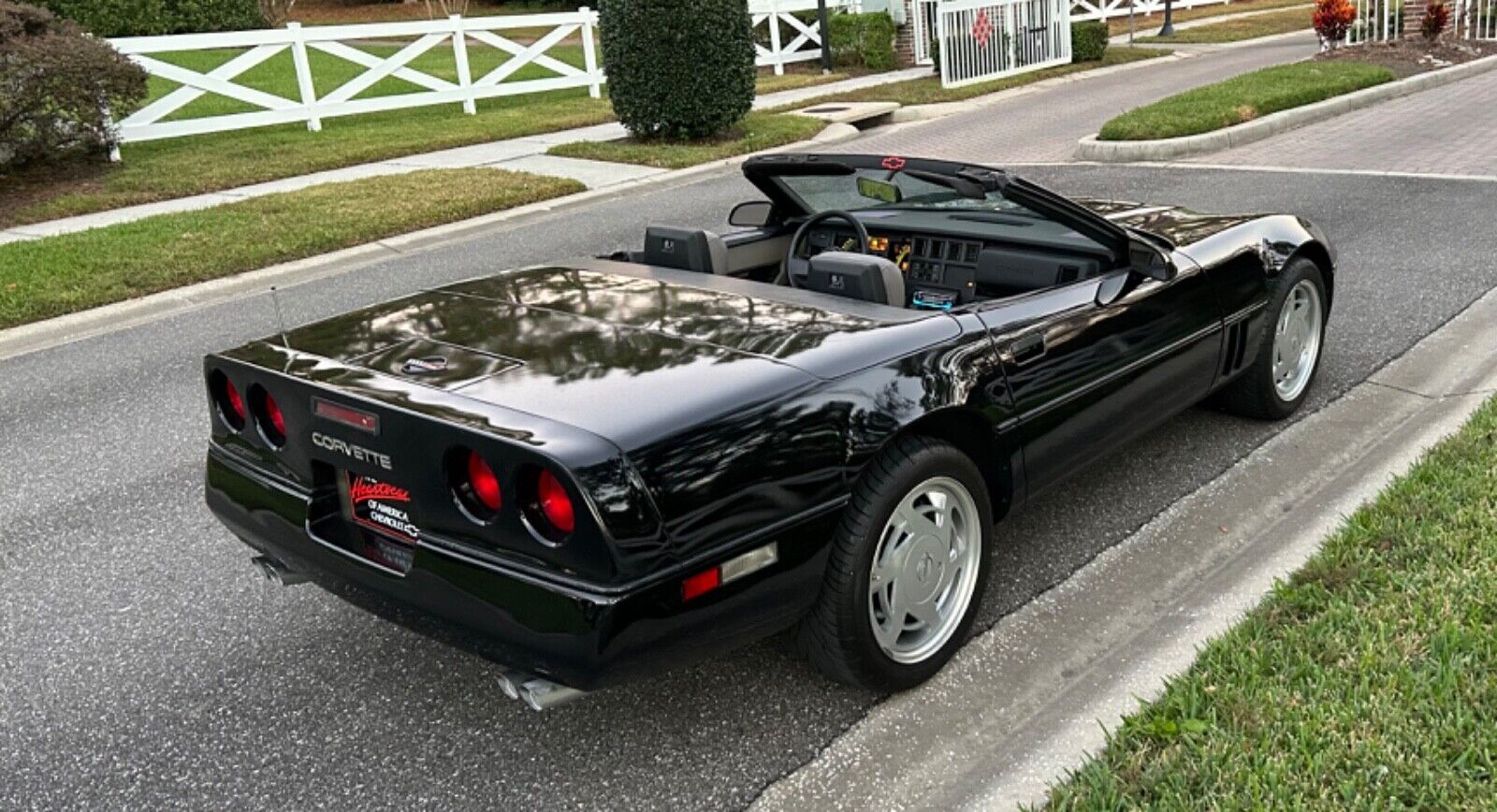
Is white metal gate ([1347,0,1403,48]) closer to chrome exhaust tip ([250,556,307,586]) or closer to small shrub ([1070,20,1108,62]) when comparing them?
small shrub ([1070,20,1108,62])

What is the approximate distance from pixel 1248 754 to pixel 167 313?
25.5 ft

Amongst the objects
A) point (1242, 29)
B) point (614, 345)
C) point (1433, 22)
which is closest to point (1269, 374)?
point (614, 345)

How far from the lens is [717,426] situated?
2822mm

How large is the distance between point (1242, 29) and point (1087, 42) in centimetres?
804

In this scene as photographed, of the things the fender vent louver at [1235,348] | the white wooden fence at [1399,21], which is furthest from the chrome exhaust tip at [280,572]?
the white wooden fence at [1399,21]

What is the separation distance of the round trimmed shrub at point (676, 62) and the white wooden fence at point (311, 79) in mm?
3988

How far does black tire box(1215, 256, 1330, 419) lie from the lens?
479 centimetres

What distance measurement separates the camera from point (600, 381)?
299 cm

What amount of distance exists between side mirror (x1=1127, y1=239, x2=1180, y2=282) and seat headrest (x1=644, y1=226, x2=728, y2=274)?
1319 millimetres

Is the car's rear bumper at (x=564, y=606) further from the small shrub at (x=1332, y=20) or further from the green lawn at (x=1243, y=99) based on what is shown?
the small shrub at (x=1332, y=20)

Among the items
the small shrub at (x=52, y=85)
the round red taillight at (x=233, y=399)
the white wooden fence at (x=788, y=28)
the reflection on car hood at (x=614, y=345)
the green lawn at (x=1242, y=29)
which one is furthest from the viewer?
the green lawn at (x=1242, y=29)

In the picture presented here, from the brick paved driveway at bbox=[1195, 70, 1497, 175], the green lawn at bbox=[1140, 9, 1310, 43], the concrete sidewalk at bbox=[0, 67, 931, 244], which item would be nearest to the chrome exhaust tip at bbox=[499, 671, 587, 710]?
the concrete sidewalk at bbox=[0, 67, 931, 244]

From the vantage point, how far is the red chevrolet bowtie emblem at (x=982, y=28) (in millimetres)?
19831

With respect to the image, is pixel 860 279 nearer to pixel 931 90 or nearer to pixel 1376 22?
pixel 931 90
